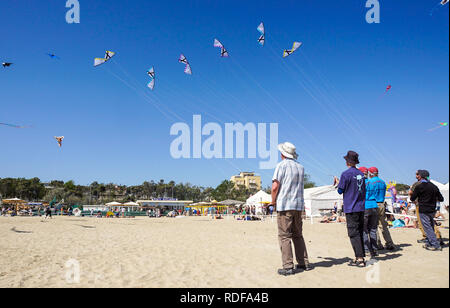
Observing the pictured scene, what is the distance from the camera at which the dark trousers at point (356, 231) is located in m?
4.38

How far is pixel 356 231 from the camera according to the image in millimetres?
4488

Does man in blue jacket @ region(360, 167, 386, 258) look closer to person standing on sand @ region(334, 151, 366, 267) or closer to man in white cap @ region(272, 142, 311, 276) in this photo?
person standing on sand @ region(334, 151, 366, 267)

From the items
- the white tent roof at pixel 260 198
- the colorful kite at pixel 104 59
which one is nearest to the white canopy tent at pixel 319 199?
the white tent roof at pixel 260 198

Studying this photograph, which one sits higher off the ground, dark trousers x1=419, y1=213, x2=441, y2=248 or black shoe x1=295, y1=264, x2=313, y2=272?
dark trousers x1=419, y1=213, x2=441, y2=248

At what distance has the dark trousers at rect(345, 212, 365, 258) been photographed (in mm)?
4381

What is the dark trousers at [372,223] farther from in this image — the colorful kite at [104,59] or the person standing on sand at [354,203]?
the colorful kite at [104,59]

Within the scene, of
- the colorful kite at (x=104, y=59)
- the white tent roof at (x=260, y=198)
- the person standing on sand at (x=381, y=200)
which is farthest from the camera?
the white tent roof at (x=260, y=198)

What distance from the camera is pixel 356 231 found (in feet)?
14.7

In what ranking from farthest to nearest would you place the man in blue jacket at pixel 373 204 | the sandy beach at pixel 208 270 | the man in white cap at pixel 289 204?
the man in blue jacket at pixel 373 204 → the man in white cap at pixel 289 204 → the sandy beach at pixel 208 270

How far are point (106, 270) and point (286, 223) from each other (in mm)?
2996

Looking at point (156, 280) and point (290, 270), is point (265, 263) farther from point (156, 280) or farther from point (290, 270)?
point (156, 280)

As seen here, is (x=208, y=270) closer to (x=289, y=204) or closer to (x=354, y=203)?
(x=289, y=204)

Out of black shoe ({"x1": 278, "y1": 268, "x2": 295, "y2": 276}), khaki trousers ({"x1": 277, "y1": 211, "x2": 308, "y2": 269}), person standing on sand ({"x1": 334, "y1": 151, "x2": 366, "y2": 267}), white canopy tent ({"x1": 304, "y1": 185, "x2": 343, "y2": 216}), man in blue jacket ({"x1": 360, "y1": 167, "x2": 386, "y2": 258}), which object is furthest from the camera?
white canopy tent ({"x1": 304, "y1": 185, "x2": 343, "y2": 216})

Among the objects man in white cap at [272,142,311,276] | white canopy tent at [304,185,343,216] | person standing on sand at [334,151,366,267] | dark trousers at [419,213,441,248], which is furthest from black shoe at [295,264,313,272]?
white canopy tent at [304,185,343,216]
